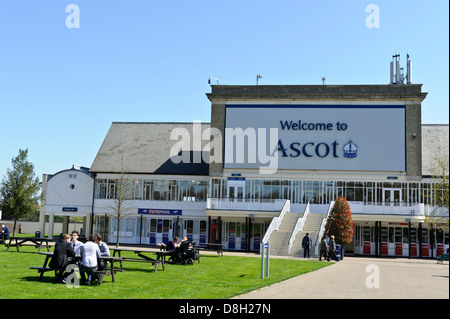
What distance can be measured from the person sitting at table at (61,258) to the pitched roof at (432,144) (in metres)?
28.6

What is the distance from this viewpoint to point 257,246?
127ft

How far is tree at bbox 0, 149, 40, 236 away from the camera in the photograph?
44.6 meters

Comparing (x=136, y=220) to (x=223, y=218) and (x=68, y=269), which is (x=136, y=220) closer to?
(x=223, y=218)

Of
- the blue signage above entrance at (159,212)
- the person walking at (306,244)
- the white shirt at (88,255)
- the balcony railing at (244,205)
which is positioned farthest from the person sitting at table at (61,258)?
the blue signage above entrance at (159,212)

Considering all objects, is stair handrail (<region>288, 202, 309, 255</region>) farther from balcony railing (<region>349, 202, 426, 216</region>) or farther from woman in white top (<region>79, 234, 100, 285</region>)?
woman in white top (<region>79, 234, 100, 285</region>)

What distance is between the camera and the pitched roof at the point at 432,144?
122 feet

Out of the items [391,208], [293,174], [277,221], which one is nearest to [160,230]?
[277,221]

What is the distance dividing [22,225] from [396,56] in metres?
45.5

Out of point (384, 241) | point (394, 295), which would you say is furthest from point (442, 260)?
point (394, 295)

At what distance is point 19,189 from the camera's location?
4472 cm

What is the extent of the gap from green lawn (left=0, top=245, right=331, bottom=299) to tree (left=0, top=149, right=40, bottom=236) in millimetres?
26329

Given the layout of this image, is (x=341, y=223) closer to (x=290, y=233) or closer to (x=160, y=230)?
(x=290, y=233)

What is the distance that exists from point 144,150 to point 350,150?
17.1 metres

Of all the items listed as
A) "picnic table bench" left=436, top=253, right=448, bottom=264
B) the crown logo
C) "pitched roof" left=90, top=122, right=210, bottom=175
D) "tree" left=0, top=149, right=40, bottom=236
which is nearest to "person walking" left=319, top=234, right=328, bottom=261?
"picnic table bench" left=436, top=253, right=448, bottom=264
